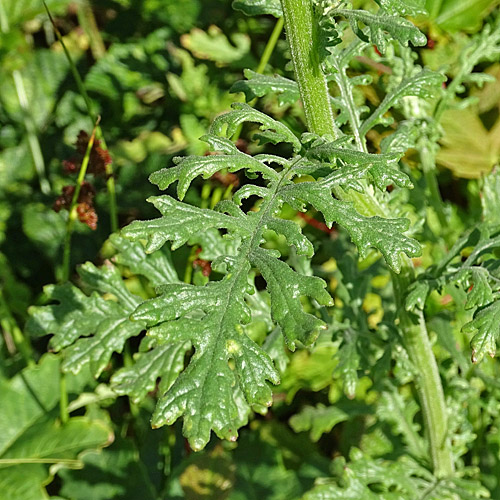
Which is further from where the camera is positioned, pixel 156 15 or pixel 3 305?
pixel 156 15

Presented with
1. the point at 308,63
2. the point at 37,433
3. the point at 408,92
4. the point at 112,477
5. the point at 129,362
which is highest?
the point at 308,63

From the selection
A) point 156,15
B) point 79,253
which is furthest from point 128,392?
point 156,15

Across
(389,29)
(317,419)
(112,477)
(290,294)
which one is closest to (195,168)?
(290,294)

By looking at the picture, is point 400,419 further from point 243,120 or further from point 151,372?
point 243,120

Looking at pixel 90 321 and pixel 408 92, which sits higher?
pixel 408 92

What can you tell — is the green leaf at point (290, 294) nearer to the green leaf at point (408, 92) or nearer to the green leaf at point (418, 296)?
the green leaf at point (418, 296)

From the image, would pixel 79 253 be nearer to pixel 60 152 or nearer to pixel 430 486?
pixel 60 152

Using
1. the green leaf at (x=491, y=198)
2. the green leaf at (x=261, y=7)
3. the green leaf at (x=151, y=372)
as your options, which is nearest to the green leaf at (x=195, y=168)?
the green leaf at (x=261, y=7)

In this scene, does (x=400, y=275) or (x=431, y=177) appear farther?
(x=431, y=177)
